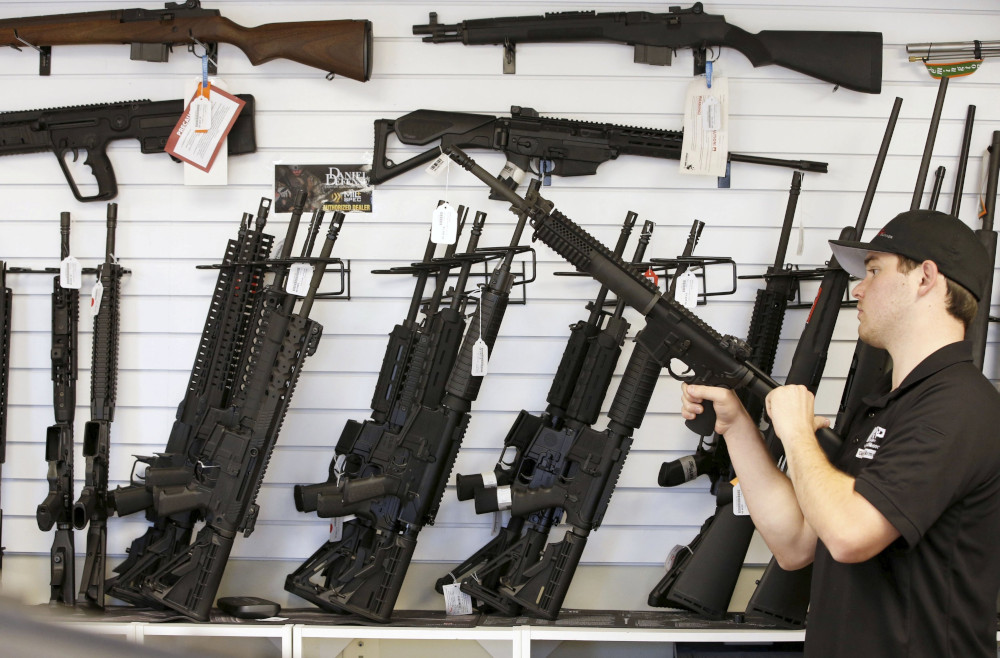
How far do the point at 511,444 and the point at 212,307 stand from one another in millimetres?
1331

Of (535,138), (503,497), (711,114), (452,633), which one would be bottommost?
(452,633)

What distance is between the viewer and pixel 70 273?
332cm

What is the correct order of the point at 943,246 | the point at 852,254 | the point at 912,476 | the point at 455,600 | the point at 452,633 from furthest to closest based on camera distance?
the point at 455,600
the point at 452,633
the point at 852,254
the point at 943,246
the point at 912,476

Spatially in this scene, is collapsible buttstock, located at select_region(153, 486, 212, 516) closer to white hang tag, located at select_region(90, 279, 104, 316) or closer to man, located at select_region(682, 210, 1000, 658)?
white hang tag, located at select_region(90, 279, 104, 316)

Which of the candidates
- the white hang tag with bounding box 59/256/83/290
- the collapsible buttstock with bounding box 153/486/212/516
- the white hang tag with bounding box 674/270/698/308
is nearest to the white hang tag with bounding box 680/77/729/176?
the white hang tag with bounding box 674/270/698/308

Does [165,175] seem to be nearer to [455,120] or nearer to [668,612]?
[455,120]

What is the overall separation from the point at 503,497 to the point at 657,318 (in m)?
1.05

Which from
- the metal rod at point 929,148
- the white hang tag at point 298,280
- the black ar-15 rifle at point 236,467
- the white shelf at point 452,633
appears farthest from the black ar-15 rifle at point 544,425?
the metal rod at point 929,148

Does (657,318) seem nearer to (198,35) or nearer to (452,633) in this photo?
(452,633)

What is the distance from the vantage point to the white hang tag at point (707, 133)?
339 cm

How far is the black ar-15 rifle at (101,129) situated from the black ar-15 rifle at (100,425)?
0.77 feet

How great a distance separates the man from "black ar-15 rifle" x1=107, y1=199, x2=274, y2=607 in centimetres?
222

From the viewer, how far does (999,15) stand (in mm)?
3527

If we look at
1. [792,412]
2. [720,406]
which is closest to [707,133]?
[720,406]
